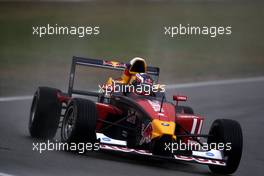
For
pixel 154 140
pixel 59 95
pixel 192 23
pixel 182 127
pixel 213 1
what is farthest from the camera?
pixel 213 1

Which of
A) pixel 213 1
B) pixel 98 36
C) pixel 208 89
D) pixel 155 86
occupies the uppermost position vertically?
pixel 213 1

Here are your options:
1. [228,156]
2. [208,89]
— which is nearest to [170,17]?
[208,89]

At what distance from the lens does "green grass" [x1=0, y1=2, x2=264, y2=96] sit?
2037 cm

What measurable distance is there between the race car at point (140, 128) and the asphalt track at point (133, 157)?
8.9 inches

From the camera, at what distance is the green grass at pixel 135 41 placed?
Answer: 20373mm

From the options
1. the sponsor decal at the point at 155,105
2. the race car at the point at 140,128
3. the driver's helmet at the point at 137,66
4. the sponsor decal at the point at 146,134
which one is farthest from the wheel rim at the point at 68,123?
the driver's helmet at the point at 137,66

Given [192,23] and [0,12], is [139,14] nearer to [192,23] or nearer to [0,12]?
[192,23]

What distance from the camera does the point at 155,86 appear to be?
1210 centimetres

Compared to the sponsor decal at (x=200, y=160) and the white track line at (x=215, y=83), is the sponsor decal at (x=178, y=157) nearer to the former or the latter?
the sponsor decal at (x=200, y=160)

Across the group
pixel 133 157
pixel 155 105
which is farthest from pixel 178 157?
pixel 133 157

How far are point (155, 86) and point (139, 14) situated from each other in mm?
12875

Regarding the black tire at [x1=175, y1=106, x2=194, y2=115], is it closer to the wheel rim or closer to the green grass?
the wheel rim

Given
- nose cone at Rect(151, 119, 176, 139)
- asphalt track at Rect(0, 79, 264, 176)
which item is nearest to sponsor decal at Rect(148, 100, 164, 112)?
nose cone at Rect(151, 119, 176, 139)

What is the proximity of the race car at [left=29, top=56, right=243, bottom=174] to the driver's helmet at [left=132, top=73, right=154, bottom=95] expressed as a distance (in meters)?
0.07
